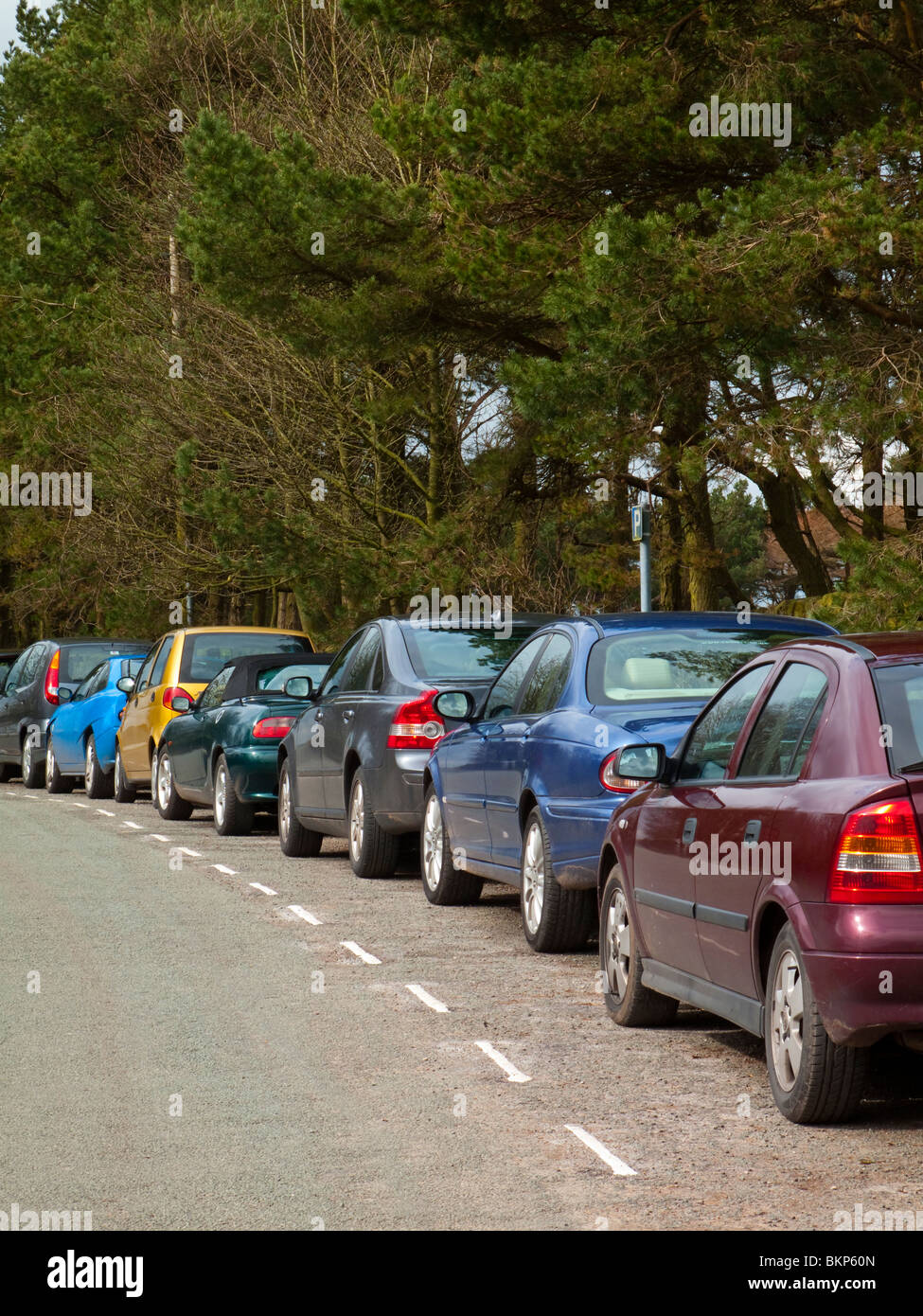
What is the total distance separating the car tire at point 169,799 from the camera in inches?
771

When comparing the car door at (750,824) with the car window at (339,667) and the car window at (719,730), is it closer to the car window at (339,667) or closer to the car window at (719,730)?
the car window at (719,730)

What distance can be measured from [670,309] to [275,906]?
29.1 feet

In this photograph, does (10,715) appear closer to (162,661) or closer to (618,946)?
(162,661)

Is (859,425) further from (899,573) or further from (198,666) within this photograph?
(198,666)

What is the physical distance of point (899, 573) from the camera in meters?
18.2

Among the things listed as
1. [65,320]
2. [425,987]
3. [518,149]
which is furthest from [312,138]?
[425,987]

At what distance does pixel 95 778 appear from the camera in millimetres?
23766

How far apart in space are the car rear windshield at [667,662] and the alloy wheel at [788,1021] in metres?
3.45

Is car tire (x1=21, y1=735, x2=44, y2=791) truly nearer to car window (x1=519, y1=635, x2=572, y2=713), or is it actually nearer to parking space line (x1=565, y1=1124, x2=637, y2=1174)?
car window (x1=519, y1=635, x2=572, y2=713)

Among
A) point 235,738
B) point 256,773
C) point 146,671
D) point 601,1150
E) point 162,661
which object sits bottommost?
point 601,1150

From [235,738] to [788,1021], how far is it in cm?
1125

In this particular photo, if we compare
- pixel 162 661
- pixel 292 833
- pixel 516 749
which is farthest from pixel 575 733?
pixel 162 661

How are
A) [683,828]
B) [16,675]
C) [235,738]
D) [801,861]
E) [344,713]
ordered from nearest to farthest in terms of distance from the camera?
[801,861]
[683,828]
[344,713]
[235,738]
[16,675]

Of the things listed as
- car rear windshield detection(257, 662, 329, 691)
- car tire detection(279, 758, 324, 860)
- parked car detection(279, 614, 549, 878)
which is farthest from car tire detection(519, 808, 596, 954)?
car rear windshield detection(257, 662, 329, 691)
